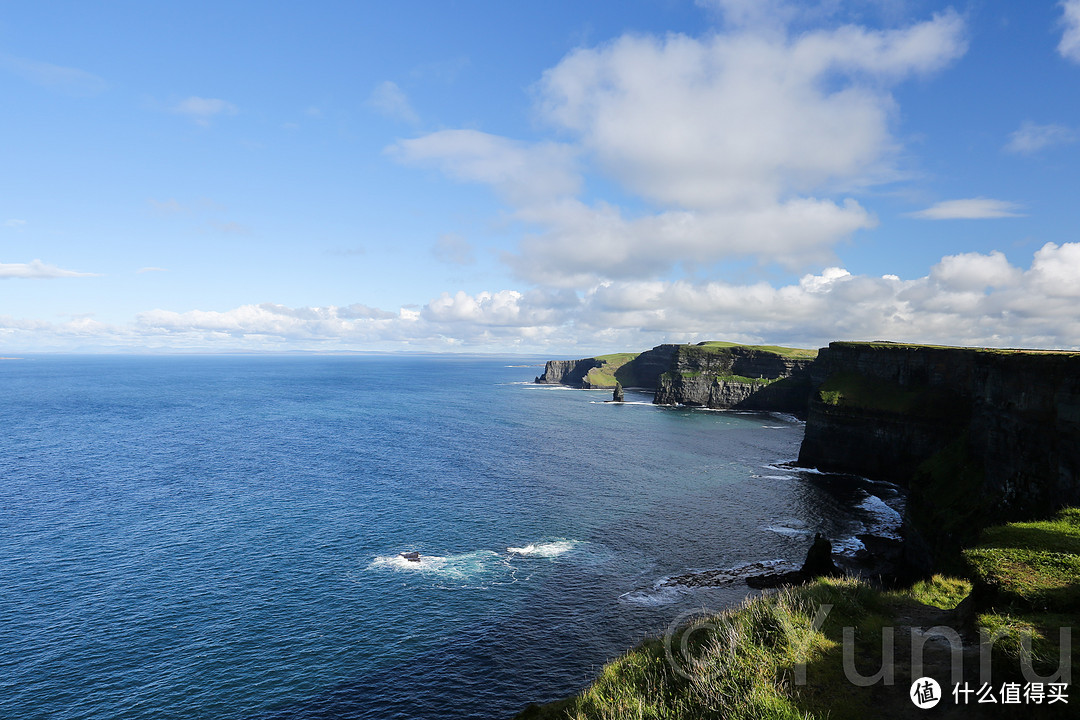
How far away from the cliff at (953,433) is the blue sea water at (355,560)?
10.1 metres

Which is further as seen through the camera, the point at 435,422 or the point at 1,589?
the point at 435,422

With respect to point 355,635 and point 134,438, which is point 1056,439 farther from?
point 134,438

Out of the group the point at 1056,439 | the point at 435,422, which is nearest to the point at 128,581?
the point at 1056,439

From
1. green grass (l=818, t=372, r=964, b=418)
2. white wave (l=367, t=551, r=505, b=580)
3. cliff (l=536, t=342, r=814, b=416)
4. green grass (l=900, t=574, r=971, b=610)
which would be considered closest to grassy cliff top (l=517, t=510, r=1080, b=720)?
green grass (l=900, t=574, r=971, b=610)

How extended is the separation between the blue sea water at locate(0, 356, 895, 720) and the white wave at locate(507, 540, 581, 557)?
13.6 inches

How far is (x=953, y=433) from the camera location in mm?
73250

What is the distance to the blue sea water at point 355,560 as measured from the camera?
113 feet

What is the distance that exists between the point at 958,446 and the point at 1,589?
105547 millimetres

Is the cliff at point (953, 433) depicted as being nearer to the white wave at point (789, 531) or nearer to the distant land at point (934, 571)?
the distant land at point (934, 571)

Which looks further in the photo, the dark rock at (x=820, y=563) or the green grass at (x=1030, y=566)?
the dark rock at (x=820, y=563)

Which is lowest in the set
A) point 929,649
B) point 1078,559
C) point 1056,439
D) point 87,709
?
Result: point 87,709

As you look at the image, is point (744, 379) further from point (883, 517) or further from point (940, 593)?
point (940, 593)

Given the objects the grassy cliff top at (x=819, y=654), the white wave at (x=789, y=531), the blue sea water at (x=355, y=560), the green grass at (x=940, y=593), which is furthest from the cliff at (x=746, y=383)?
the grassy cliff top at (x=819, y=654)

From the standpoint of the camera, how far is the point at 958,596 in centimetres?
2898
